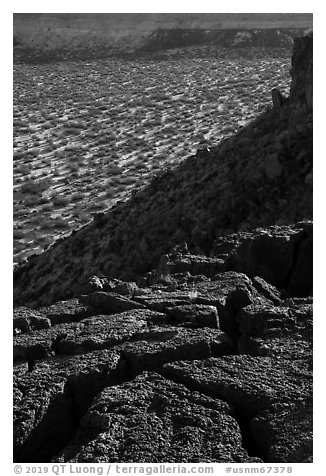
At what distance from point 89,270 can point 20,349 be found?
6687 mm

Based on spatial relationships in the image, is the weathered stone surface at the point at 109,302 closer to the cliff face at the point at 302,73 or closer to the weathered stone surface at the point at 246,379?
the weathered stone surface at the point at 246,379

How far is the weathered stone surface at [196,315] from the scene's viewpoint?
688 cm

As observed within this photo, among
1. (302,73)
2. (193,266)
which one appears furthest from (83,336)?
(302,73)

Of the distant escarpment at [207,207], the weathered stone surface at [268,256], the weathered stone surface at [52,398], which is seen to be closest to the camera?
the weathered stone surface at [52,398]

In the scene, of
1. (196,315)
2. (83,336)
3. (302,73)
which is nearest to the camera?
(83,336)

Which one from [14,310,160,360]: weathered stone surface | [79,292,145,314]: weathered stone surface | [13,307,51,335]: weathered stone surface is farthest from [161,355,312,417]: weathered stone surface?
[13,307,51,335]: weathered stone surface

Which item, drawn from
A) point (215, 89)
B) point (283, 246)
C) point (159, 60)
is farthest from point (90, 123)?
point (283, 246)

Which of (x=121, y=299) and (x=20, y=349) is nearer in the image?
(x=20, y=349)

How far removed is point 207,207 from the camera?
13.2 metres

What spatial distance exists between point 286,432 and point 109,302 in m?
2.60

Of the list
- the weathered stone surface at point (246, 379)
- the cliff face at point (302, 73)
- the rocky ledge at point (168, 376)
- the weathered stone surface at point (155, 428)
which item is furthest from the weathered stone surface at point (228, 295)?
the cliff face at point (302, 73)

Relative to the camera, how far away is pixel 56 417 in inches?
225

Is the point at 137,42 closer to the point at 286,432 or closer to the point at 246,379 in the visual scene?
the point at 246,379

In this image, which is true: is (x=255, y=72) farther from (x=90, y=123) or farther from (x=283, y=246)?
(x=283, y=246)
